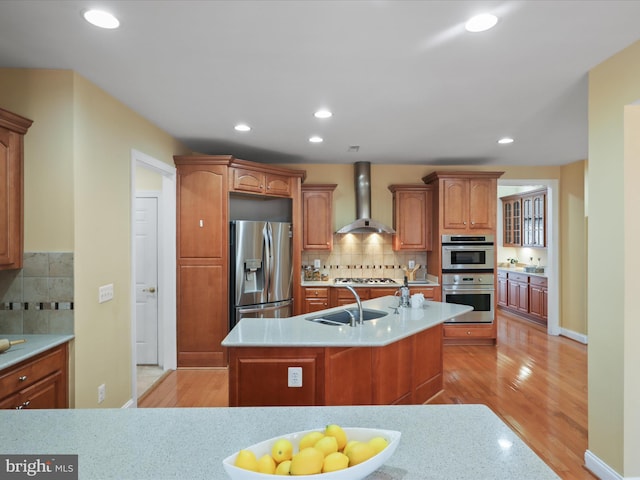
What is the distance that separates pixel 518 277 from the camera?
22.4 feet

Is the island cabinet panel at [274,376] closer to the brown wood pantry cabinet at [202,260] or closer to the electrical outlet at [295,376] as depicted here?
the electrical outlet at [295,376]

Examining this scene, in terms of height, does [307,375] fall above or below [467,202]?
below

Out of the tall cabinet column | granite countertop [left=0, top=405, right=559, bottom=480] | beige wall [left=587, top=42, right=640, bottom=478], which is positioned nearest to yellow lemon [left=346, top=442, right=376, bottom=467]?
A: granite countertop [left=0, top=405, right=559, bottom=480]

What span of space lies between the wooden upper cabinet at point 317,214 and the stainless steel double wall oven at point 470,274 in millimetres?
1638

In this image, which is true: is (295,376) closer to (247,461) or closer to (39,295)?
(247,461)

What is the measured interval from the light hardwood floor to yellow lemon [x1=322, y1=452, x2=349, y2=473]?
228 cm

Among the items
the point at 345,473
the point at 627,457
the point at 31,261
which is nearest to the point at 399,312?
the point at 627,457

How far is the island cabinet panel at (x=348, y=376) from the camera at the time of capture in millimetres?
2305

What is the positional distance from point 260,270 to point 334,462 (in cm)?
369

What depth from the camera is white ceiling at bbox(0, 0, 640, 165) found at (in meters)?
1.79

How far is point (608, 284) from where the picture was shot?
87.0 inches

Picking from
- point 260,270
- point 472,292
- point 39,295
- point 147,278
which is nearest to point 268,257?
point 260,270

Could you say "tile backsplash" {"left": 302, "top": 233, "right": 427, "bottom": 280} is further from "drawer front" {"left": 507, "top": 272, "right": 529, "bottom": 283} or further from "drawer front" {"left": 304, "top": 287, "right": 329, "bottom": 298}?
"drawer front" {"left": 507, "top": 272, "right": 529, "bottom": 283}

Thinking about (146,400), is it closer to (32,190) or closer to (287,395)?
(287,395)
